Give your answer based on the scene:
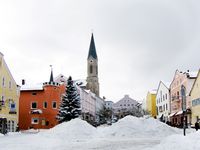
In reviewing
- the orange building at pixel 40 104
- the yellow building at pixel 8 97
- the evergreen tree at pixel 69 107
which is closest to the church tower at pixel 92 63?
the orange building at pixel 40 104

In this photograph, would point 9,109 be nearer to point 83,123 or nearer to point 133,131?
point 83,123

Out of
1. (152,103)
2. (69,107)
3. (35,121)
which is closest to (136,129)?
(69,107)

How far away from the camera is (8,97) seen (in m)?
50.4

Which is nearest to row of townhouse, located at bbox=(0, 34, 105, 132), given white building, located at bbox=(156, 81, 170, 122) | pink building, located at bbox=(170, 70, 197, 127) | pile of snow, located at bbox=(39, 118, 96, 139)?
pile of snow, located at bbox=(39, 118, 96, 139)

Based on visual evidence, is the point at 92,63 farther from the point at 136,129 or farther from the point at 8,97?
the point at 136,129

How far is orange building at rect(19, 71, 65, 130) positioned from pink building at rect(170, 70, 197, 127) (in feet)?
72.0

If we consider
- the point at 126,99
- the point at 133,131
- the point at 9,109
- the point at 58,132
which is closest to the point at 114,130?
the point at 133,131

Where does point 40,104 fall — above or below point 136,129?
above

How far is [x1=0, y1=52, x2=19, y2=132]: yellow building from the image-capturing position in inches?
1887

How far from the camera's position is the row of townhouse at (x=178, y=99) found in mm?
58812

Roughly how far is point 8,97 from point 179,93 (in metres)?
34.5

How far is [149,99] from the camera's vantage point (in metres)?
105

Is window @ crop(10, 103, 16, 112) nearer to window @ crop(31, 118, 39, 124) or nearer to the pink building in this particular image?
window @ crop(31, 118, 39, 124)

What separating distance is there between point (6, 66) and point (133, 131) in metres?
20.6
